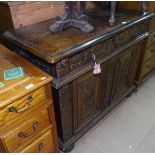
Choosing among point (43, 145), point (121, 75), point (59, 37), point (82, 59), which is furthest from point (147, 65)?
point (43, 145)

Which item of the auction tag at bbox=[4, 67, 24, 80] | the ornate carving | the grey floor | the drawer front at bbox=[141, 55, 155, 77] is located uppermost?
the auction tag at bbox=[4, 67, 24, 80]

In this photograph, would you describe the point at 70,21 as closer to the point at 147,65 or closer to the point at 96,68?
the point at 96,68

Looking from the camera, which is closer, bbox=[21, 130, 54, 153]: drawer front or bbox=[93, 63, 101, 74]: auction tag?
bbox=[21, 130, 54, 153]: drawer front

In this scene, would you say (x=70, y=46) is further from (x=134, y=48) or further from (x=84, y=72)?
(x=134, y=48)

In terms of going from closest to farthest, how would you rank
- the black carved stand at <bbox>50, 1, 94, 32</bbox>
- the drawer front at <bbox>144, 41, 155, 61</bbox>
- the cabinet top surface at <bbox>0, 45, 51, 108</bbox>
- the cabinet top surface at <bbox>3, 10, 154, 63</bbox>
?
the cabinet top surface at <bbox>0, 45, 51, 108</bbox> → the cabinet top surface at <bbox>3, 10, 154, 63</bbox> → the black carved stand at <bbox>50, 1, 94, 32</bbox> → the drawer front at <bbox>144, 41, 155, 61</bbox>

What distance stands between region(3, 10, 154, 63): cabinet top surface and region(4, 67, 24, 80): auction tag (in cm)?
12

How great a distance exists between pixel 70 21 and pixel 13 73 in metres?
0.51

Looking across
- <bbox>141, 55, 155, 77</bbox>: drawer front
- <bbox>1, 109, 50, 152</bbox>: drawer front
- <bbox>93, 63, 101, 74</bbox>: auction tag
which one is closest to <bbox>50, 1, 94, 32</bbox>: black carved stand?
<bbox>93, 63, 101, 74</bbox>: auction tag

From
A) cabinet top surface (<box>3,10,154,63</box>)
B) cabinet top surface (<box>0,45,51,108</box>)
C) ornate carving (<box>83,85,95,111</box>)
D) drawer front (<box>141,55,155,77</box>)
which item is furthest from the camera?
drawer front (<box>141,55,155,77</box>)

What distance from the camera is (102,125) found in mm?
1598

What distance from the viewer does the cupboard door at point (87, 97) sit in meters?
1.14

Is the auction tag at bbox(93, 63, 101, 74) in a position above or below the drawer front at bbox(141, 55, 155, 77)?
above

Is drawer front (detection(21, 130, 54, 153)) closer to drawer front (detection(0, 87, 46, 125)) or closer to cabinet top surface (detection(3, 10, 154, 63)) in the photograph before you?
drawer front (detection(0, 87, 46, 125))

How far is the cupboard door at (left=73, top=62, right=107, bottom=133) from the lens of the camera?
3.73 ft
